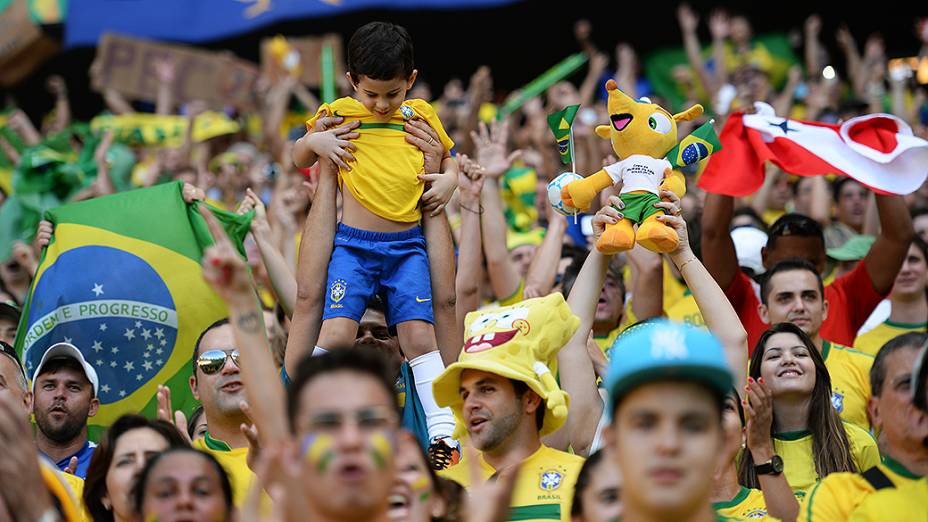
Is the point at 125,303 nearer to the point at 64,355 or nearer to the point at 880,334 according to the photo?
the point at 64,355

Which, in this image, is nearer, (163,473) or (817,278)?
(163,473)

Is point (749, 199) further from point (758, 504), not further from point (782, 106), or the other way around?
point (758, 504)

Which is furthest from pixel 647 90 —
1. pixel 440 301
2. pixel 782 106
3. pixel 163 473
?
pixel 163 473

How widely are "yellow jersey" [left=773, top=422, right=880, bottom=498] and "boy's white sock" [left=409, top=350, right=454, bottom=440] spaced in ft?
4.48

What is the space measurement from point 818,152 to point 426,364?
2583 millimetres

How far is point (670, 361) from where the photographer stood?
3375 mm

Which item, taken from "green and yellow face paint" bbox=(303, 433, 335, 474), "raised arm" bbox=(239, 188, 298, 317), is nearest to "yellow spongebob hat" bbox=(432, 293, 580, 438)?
"green and yellow face paint" bbox=(303, 433, 335, 474)

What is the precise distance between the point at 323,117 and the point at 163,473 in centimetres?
196

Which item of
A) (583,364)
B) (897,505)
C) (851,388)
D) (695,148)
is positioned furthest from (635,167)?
(897,505)

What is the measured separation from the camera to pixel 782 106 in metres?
10.4

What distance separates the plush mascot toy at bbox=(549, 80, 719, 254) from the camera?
539 centimetres

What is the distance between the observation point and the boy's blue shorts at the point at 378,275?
5.49m

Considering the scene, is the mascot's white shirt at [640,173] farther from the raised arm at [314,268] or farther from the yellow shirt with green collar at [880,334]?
the yellow shirt with green collar at [880,334]

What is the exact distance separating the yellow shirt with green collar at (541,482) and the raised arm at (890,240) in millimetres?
2695
